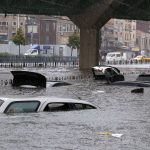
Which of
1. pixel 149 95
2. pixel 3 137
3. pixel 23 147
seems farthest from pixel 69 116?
pixel 149 95

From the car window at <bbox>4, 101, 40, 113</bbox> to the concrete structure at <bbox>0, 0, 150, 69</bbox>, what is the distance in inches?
1687

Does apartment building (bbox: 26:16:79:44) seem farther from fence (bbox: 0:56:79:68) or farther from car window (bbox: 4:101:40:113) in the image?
car window (bbox: 4:101:40:113)

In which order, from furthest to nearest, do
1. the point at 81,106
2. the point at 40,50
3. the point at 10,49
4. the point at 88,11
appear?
the point at 10,49 → the point at 40,50 → the point at 88,11 → the point at 81,106

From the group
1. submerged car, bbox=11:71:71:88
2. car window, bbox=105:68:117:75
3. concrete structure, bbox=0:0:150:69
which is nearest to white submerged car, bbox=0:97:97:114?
A: submerged car, bbox=11:71:71:88

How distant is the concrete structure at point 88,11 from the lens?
59812 mm

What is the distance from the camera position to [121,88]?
2939cm

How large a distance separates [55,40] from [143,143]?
453 feet

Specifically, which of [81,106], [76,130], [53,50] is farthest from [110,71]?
[53,50]

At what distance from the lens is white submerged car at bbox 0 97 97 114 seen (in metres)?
14.6

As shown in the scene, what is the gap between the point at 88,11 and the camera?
6328 cm

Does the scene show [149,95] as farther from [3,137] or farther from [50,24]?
[50,24]

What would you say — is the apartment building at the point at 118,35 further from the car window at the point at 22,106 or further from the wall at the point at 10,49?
the car window at the point at 22,106

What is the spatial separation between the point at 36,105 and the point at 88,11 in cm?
4882

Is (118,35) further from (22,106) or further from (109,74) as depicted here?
(22,106)
